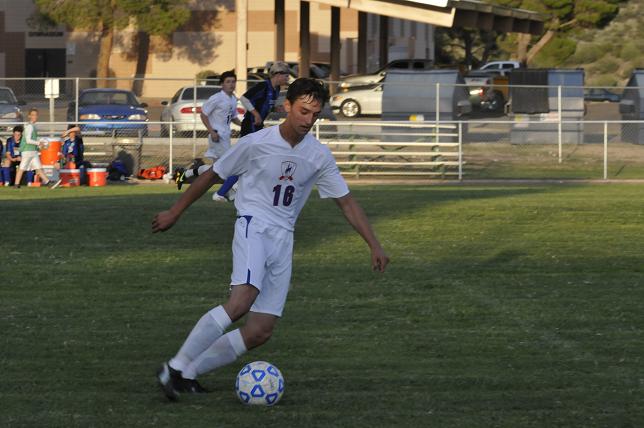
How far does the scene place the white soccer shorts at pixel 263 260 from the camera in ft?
23.1

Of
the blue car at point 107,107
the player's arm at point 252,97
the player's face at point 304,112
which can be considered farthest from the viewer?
the blue car at point 107,107

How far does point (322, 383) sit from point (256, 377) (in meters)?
0.75

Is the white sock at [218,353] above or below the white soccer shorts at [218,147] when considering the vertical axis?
below

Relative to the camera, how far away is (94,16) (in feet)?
204

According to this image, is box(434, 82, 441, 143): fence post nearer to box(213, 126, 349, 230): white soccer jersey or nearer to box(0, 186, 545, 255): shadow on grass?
box(0, 186, 545, 255): shadow on grass

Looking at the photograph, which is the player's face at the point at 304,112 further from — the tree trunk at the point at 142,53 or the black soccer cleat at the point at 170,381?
the tree trunk at the point at 142,53

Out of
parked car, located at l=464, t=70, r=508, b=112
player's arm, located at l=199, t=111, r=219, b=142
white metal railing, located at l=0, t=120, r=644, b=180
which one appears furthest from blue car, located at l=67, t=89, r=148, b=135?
parked car, located at l=464, t=70, r=508, b=112

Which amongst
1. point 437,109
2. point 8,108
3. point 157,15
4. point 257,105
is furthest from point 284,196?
point 157,15

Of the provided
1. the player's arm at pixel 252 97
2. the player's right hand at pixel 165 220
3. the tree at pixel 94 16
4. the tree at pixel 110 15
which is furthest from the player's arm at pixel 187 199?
the tree at pixel 110 15

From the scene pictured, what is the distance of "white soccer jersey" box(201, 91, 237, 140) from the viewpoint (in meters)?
18.1

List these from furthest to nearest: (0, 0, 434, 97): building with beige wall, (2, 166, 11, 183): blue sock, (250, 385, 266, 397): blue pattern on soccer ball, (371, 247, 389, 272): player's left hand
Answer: (0, 0, 434, 97): building with beige wall, (2, 166, 11, 183): blue sock, (371, 247, 389, 272): player's left hand, (250, 385, 266, 397): blue pattern on soccer ball

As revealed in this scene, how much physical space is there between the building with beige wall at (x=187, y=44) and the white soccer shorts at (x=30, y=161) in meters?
41.1

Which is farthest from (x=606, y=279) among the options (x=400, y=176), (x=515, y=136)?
(x=515, y=136)

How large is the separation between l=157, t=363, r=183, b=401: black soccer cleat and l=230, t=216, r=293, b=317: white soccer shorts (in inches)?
22.4
